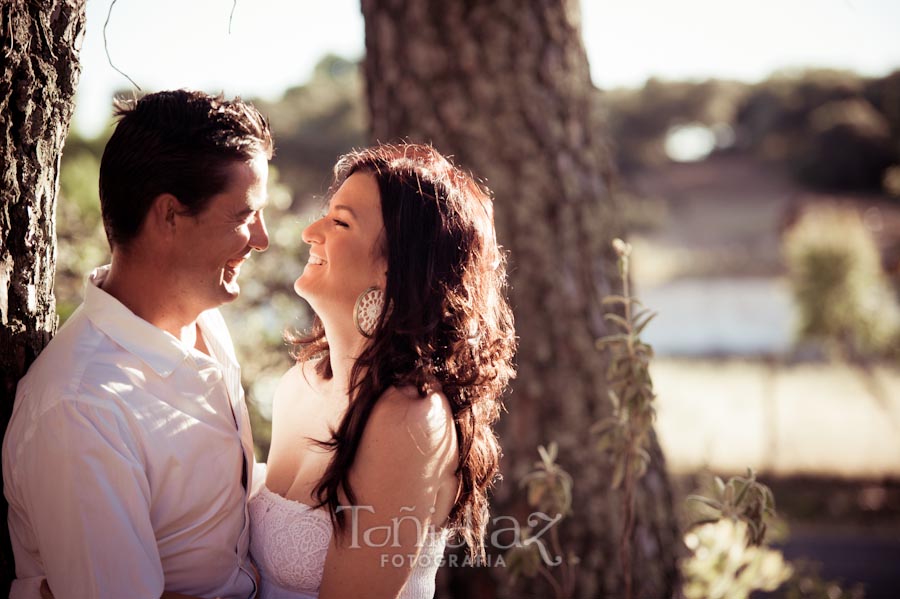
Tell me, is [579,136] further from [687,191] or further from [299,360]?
[687,191]

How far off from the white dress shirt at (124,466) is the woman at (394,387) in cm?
20

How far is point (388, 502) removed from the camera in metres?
1.98

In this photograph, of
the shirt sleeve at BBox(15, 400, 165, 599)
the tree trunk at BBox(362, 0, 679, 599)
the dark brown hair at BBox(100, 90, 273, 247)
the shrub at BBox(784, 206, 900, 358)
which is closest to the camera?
the shirt sleeve at BBox(15, 400, 165, 599)

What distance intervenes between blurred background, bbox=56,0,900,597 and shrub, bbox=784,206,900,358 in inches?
0.9

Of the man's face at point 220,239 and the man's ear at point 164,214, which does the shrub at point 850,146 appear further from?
the man's ear at point 164,214

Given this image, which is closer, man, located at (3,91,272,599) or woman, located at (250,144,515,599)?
man, located at (3,91,272,599)

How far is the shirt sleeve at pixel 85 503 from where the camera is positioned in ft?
5.40

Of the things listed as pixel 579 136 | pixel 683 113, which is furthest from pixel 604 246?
pixel 683 113

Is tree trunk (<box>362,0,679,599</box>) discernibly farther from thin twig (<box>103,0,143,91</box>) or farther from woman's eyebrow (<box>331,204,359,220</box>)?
thin twig (<box>103,0,143,91</box>)

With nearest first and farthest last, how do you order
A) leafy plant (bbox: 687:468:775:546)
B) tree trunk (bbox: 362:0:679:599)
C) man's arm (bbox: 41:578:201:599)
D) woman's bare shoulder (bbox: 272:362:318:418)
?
man's arm (bbox: 41:578:201:599), leafy plant (bbox: 687:468:775:546), woman's bare shoulder (bbox: 272:362:318:418), tree trunk (bbox: 362:0:679:599)

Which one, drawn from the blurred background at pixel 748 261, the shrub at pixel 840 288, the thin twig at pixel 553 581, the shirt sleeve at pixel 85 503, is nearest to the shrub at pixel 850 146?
the blurred background at pixel 748 261

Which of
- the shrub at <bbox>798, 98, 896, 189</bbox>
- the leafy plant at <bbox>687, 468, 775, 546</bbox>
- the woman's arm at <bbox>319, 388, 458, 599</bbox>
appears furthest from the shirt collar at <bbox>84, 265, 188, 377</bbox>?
the shrub at <bbox>798, 98, 896, 189</bbox>

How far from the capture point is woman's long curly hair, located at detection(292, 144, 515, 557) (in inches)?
82.4

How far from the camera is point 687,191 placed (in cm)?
3734
